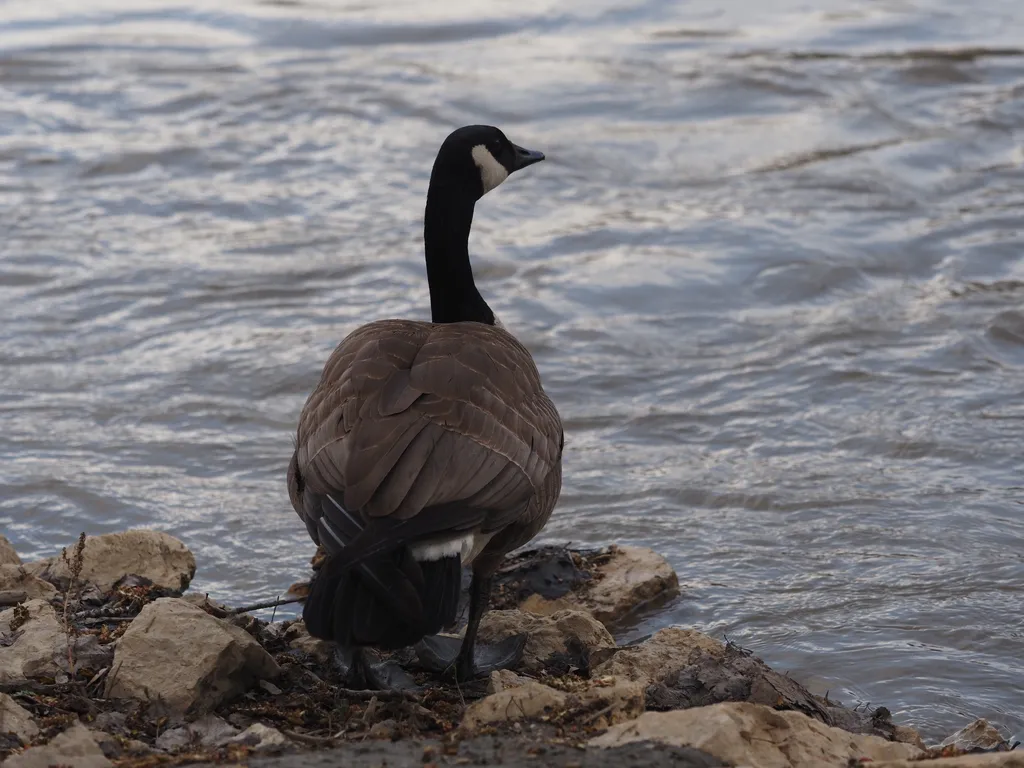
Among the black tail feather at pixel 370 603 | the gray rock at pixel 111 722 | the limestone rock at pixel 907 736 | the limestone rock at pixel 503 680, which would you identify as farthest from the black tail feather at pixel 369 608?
the limestone rock at pixel 907 736

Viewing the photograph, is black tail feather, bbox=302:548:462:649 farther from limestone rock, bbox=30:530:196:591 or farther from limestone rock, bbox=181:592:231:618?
limestone rock, bbox=30:530:196:591

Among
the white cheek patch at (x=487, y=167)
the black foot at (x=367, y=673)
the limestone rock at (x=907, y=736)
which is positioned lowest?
the limestone rock at (x=907, y=736)

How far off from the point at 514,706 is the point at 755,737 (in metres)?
0.62

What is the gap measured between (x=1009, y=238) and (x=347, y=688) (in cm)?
778

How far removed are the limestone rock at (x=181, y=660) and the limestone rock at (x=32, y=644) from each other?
0.92 ft

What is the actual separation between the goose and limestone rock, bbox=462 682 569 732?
0.78ft

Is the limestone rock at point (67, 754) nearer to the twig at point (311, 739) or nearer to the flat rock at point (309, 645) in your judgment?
the twig at point (311, 739)

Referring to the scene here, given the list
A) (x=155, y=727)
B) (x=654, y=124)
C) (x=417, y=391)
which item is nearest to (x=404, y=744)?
(x=155, y=727)

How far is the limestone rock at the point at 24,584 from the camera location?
16.5ft

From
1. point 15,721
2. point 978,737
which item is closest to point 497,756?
point 15,721

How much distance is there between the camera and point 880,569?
6023 mm

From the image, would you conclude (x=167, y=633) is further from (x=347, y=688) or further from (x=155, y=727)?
(x=347, y=688)

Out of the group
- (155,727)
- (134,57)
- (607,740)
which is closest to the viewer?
(607,740)

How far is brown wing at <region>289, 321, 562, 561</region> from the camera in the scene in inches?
150
